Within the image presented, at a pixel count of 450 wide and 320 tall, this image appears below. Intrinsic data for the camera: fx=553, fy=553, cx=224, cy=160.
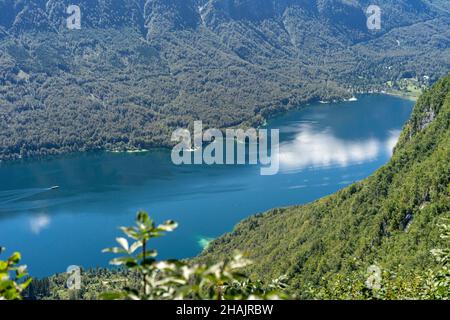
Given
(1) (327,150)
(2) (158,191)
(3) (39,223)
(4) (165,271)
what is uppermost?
(4) (165,271)

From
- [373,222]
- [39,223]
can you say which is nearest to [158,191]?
[39,223]

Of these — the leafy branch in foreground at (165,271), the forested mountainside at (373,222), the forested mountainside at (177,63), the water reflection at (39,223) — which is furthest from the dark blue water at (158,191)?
the leafy branch in foreground at (165,271)

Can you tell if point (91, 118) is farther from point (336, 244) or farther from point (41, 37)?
point (336, 244)

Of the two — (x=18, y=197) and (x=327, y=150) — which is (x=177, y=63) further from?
(x=18, y=197)

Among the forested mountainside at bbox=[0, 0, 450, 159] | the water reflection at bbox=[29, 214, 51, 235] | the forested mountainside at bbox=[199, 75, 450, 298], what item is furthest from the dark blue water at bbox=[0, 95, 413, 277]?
the forested mountainside at bbox=[0, 0, 450, 159]

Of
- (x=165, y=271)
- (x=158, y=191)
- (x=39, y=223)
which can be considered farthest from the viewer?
(x=158, y=191)

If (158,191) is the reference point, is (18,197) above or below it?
below
